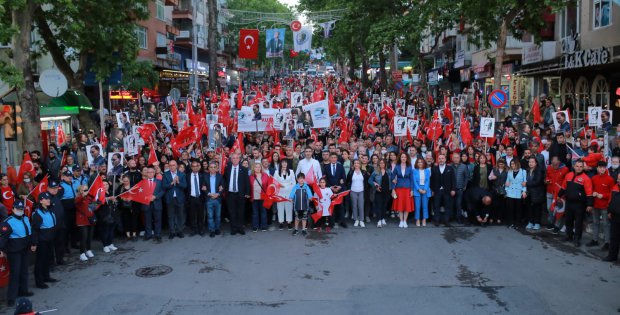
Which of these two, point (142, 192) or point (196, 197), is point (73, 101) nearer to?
point (142, 192)

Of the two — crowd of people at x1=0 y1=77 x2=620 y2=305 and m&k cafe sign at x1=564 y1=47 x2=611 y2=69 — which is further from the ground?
m&k cafe sign at x1=564 y1=47 x2=611 y2=69

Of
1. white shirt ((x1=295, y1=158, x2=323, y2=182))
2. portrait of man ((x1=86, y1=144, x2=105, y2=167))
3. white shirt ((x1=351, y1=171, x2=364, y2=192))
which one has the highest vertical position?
portrait of man ((x1=86, y1=144, x2=105, y2=167))

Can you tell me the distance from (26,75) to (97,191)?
178 inches

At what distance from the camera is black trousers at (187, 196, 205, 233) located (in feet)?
40.7

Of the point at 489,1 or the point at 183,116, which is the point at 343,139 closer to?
the point at 183,116

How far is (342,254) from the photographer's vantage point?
1071 cm

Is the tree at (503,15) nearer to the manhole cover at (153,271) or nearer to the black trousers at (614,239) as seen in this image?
the black trousers at (614,239)

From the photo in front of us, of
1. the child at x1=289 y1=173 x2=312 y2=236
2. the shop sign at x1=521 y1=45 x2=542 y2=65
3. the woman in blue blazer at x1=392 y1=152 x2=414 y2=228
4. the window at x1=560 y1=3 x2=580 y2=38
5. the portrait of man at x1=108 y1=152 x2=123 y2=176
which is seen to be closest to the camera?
the portrait of man at x1=108 y1=152 x2=123 y2=176

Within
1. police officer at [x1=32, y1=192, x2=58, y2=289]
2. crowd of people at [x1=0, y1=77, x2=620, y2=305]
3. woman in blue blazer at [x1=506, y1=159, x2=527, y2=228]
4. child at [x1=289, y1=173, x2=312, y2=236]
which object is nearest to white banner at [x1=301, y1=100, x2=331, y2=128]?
crowd of people at [x1=0, y1=77, x2=620, y2=305]

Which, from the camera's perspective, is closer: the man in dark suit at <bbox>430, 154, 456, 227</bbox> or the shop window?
the man in dark suit at <bbox>430, 154, 456, 227</bbox>

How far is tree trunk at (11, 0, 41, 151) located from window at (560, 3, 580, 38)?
66.8ft

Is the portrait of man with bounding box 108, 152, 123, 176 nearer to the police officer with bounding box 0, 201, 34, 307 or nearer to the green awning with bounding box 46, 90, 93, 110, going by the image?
the police officer with bounding box 0, 201, 34, 307

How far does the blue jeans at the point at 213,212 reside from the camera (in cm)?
1244

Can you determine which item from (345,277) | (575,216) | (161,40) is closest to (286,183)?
(345,277)
